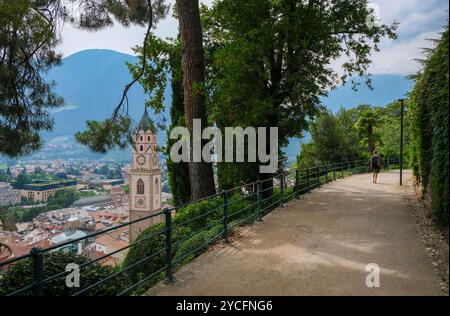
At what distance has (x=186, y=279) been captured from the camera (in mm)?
5301

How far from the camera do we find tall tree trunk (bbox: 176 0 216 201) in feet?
36.2

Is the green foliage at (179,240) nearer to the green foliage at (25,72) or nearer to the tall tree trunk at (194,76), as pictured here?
the tall tree trunk at (194,76)

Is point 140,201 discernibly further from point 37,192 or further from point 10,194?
point 10,194

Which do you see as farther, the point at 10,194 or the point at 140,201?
the point at 140,201

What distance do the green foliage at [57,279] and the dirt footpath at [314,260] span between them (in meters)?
1.78

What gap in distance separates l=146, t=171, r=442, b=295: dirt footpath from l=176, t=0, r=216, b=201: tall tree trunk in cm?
265

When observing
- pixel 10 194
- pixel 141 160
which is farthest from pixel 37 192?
pixel 141 160

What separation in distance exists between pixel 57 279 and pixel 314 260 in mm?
4428

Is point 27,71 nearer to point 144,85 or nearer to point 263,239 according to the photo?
point 144,85

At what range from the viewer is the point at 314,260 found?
6.01 m

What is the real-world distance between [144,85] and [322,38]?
7144 mm

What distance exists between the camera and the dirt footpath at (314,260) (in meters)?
4.84

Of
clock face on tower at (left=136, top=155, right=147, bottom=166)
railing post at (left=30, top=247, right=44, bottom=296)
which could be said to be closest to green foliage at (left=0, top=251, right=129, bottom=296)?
railing post at (left=30, top=247, right=44, bottom=296)
